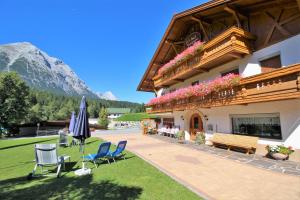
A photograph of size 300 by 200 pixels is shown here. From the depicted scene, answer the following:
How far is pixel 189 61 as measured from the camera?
642 inches

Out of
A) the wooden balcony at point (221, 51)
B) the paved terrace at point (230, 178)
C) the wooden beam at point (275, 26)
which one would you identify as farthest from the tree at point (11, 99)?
the wooden beam at point (275, 26)

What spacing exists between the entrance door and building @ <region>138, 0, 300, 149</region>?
0.17 ft

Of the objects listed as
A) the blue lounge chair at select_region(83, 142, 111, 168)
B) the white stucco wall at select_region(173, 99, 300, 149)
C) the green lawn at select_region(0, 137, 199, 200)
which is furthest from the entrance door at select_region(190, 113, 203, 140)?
the blue lounge chair at select_region(83, 142, 111, 168)

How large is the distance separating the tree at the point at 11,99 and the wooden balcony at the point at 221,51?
3732 centimetres

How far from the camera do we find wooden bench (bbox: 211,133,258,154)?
10737mm

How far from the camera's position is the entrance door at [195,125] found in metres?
16.9

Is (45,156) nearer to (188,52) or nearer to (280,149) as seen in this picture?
(280,149)

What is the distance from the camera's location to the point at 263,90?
9.43 metres

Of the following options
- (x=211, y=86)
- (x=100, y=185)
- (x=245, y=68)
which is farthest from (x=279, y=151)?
(x=100, y=185)

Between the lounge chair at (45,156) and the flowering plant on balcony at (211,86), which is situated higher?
the flowering plant on balcony at (211,86)

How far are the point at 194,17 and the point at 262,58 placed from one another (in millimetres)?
6548

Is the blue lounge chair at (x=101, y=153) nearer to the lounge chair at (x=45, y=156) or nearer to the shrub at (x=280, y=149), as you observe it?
the lounge chair at (x=45, y=156)

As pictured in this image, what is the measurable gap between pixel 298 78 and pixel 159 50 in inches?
614

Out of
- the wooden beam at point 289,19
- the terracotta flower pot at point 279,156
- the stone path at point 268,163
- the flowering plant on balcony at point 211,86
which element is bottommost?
the stone path at point 268,163
